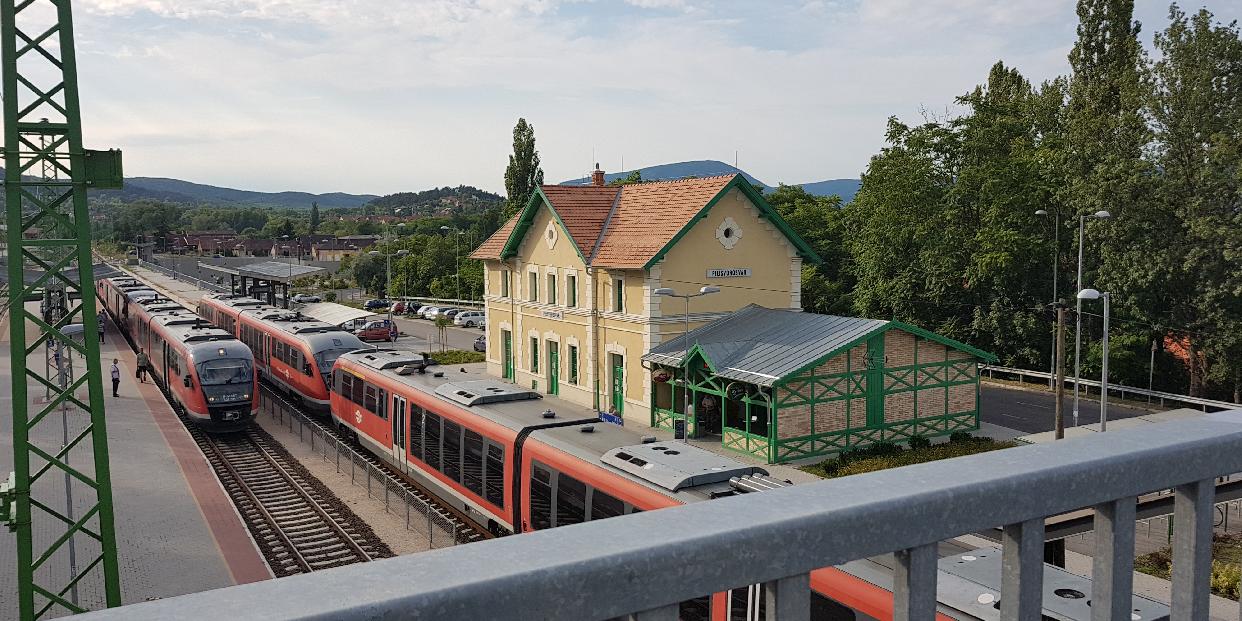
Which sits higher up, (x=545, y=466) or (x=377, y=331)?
(x=545, y=466)

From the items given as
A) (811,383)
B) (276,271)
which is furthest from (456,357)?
(811,383)

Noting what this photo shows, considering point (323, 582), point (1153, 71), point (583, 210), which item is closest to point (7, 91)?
point (323, 582)

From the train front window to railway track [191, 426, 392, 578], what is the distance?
1915 mm

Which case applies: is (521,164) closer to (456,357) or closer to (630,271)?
(456,357)

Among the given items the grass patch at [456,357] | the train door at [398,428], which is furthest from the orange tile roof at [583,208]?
the grass patch at [456,357]

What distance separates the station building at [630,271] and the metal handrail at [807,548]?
1109 inches

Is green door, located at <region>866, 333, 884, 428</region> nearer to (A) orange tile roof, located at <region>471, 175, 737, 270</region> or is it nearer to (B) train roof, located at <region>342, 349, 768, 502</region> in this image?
(A) orange tile roof, located at <region>471, 175, 737, 270</region>

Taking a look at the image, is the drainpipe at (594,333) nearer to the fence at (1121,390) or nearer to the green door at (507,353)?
the green door at (507,353)

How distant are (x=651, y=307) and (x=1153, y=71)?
2163 centimetres

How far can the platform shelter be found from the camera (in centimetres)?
2620

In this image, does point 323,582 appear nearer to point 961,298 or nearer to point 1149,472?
point 1149,472

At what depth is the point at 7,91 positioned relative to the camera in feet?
38.8

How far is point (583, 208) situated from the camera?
35312 millimetres

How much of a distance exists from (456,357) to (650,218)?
18470mm
